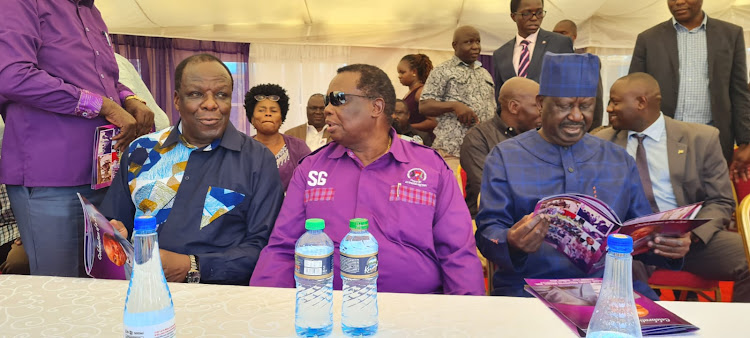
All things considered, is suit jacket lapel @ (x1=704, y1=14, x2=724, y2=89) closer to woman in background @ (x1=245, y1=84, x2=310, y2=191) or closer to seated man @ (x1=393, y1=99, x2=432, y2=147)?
seated man @ (x1=393, y1=99, x2=432, y2=147)

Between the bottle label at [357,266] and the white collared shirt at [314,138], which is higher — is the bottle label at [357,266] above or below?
below

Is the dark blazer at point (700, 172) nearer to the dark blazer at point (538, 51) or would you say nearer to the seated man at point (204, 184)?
the dark blazer at point (538, 51)

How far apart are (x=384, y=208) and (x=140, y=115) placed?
4.23ft

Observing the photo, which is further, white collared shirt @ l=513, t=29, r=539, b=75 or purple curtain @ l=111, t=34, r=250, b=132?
purple curtain @ l=111, t=34, r=250, b=132

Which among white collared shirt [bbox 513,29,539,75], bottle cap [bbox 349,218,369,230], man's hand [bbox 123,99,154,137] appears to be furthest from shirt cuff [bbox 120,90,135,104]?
white collared shirt [bbox 513,29,539,75]

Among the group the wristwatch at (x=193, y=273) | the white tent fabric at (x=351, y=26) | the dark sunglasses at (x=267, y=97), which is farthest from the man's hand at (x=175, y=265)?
the white tent fabric at (x=351, y=26)

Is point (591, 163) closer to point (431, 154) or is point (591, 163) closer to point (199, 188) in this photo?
point (431, 154)

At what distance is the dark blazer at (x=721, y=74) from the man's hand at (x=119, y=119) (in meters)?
3.37

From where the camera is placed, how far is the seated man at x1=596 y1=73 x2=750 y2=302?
263cm

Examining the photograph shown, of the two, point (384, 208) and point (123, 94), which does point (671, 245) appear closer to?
point (384, 208)

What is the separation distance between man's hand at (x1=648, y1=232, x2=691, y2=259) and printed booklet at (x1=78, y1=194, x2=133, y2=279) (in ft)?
5.41

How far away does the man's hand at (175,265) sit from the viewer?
1932 millimetres

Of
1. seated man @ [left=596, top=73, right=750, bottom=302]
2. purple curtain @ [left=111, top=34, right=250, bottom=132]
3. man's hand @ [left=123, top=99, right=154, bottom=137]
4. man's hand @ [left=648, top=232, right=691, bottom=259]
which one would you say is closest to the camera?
man's hand @ [left=648, top=232, right=691, bottom=259]

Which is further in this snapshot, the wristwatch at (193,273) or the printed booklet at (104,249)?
the wristwatch at (193,273)
